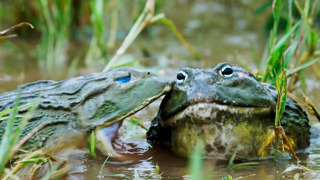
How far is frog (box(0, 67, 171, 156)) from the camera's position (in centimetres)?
238

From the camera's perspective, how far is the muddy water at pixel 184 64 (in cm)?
232

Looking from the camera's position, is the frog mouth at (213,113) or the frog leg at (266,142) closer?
the frog mouth at (213,113)

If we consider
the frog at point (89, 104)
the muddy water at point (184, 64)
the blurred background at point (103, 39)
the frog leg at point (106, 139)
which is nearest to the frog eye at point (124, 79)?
the frog at point (89, 104)

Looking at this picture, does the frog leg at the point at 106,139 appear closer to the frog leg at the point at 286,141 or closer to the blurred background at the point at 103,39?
the frog leg at the point at 286,141

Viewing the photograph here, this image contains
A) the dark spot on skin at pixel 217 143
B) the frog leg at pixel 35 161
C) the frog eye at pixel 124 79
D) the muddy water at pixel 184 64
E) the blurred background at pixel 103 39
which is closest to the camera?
the frog leg at pixel 35 161

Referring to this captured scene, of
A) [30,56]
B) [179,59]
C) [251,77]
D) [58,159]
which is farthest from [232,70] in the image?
[30,56]

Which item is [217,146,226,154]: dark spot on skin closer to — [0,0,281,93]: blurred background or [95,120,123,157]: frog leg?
[95,120,123,157]: frog leg

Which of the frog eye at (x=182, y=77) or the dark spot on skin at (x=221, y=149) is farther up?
the frog eye at (x=182, y=77)

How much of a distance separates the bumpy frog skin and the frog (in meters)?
0.15

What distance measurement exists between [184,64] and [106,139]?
293 centimetres

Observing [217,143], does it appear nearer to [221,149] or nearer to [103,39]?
[221,149]

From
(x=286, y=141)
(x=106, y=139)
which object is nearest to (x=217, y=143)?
(x=286, y=141)

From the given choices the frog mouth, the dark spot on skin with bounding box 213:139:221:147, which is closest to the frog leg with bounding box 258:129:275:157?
the frog mouth

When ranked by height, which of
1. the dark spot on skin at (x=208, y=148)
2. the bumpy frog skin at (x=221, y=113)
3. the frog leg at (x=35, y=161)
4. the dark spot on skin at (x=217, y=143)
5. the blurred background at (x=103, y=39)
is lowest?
the frog leg at (x=35, y=161)
